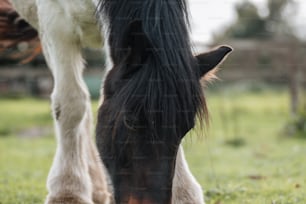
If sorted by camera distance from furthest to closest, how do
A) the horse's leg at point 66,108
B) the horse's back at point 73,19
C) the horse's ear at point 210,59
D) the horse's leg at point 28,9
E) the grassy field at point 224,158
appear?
the grassy field at point 224,158, the horse's leg at point 28,9, the horse's leg at point 66,108, the horse's back at point 73,19, the horse's ear at point 210,59

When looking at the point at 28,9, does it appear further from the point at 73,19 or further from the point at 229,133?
the point at 229,133

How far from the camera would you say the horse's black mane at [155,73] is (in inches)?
102

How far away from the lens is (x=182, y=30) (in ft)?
9.12

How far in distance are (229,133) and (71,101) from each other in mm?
8179

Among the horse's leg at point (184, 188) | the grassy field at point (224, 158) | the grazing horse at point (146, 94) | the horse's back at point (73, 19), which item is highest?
the horse's back at point (73, 19)

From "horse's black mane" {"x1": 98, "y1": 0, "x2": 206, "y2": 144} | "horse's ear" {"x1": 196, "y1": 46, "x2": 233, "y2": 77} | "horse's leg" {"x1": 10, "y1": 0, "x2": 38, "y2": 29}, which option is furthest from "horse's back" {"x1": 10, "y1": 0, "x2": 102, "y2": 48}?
"horse's ear" {"x1": 196, "y1": 46, "x2": 233, "y2": 77}

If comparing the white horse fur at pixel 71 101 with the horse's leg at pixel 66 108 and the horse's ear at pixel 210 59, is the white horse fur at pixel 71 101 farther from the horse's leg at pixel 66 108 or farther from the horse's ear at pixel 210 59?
the horse's ear at pixel 210 59

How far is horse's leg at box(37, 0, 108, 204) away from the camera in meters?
3.72

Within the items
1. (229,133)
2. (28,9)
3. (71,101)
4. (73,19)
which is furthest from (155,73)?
(229,133)

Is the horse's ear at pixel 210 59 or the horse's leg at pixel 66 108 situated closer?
the horse's ear at pixel 210 59

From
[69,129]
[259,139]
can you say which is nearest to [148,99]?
[69,129]

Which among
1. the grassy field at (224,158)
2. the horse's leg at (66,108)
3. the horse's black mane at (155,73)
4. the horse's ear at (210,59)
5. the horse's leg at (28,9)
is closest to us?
the horse's black mane at (155,73)

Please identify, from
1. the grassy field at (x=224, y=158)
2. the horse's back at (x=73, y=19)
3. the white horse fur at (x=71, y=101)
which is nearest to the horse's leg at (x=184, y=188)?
the white horse fur at (x=71, y=101)

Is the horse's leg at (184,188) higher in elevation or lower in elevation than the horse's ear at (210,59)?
lower
